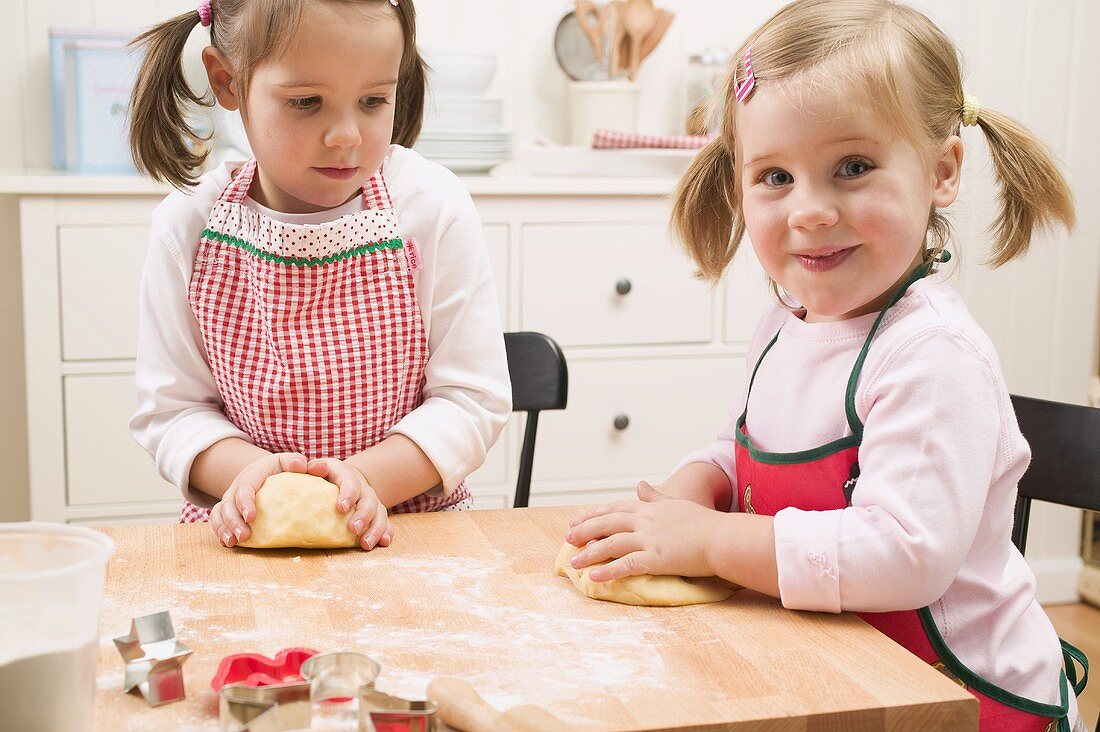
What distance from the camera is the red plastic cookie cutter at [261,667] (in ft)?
2.29

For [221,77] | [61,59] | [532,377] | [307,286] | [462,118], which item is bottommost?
[532,377]

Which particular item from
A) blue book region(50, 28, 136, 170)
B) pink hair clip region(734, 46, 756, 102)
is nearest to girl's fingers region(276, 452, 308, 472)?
pink hair clip region(734, 46, 756, 102)

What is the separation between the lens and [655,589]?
2.84 feet

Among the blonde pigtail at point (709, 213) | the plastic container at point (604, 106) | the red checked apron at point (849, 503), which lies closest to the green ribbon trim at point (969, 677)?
the red checked apron at point (849, 503)

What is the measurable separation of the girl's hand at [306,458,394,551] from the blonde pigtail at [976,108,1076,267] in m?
0.61

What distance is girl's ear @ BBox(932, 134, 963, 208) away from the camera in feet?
3.23

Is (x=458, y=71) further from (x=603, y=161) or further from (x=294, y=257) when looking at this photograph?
(x=294, y=257)

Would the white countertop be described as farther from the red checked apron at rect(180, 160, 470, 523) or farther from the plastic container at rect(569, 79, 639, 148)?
the red checked apron at rect(180, 160, 470, 523)

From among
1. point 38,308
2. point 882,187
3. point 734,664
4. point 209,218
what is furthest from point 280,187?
point 38,308

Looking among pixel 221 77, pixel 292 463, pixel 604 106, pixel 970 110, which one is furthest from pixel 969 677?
pixel 604 106

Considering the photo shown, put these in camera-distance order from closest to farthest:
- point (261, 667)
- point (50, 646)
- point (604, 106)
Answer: point (50, 646), point (261, 667), point (604, 106)

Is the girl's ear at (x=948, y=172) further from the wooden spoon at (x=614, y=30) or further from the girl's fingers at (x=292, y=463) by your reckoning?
the wooden spoon at (x=614, y=30)

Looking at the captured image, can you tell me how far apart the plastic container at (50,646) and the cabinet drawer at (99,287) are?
1651 mm

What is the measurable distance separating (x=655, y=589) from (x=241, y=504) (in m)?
0.36
